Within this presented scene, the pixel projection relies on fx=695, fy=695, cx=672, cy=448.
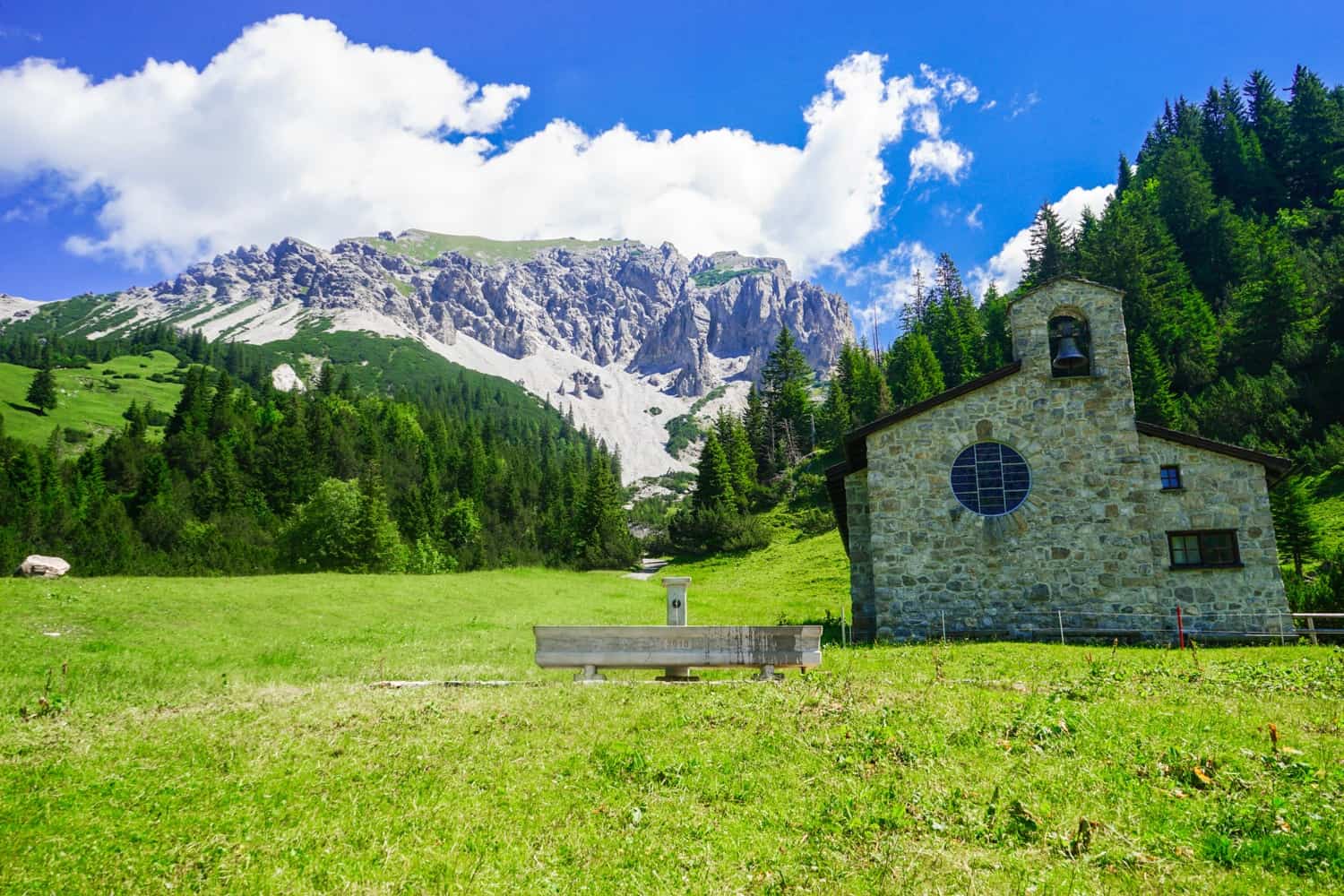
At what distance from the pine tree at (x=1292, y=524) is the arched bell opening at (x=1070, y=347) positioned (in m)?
17.7

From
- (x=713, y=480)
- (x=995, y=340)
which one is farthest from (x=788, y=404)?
(x=995, y=340)

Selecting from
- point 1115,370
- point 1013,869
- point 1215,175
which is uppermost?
point 1215,175

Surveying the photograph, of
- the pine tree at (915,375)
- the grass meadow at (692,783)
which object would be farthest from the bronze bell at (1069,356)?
the pine tree at (915,375)

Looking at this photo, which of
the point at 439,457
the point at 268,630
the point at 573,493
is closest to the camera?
the point at 268,630

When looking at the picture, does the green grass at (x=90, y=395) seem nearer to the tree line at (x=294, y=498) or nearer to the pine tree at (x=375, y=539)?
the tree line at (x=294, y=498)

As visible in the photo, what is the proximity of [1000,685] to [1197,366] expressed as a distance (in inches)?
2437

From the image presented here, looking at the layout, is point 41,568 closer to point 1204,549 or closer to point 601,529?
point 1204,549

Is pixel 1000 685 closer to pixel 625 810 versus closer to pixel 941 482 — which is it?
pixel 625 810

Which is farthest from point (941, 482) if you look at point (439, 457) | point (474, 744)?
point (439, 457)

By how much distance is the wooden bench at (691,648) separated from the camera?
11.4 meters

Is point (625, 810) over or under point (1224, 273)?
under

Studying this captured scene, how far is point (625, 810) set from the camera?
235 inches

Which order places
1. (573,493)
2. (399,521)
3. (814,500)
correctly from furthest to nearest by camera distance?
(573,493)
(399,521)
(814,500)

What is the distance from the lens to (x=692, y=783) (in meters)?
6.58
